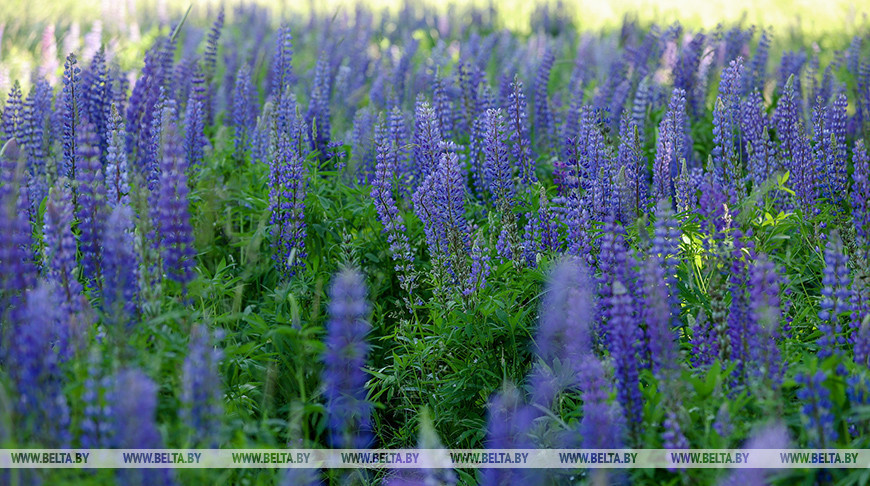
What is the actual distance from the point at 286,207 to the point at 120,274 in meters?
1.44

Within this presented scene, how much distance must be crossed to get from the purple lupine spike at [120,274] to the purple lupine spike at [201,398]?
16.9 inches

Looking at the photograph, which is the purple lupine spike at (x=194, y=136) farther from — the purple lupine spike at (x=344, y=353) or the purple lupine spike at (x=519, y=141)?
the purple lupine spike at (x=344, y=353)

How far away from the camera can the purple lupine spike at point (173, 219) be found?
341 cm

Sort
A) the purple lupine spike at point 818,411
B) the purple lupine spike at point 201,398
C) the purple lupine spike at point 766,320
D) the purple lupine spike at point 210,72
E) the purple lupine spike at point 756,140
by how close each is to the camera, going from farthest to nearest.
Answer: the purple lupine spike at point 210,72 < the purple lupine spike at point 756,140 < the purple lupine spike at point 766,320 < the purple lupine spike at point 818,411 < the purple lupine spike at point 201,398

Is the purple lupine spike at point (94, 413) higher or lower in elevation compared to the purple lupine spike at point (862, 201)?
lower

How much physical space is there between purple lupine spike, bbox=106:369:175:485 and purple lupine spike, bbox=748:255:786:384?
2132 mm

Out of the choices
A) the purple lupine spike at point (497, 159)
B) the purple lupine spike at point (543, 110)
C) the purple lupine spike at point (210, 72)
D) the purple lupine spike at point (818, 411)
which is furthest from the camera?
the purple lupine spike at point (210, 72)

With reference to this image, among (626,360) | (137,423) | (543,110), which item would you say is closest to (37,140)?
(137,423)

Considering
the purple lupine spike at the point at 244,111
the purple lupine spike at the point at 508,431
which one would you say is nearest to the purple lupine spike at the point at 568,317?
the purple lupine spike at the point at 508,431

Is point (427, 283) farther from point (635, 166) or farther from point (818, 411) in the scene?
point (818, 411)

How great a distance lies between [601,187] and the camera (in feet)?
14.2

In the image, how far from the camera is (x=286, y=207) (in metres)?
4.42

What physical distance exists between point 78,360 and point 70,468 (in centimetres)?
36

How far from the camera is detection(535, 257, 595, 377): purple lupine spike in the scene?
3.21 metres
